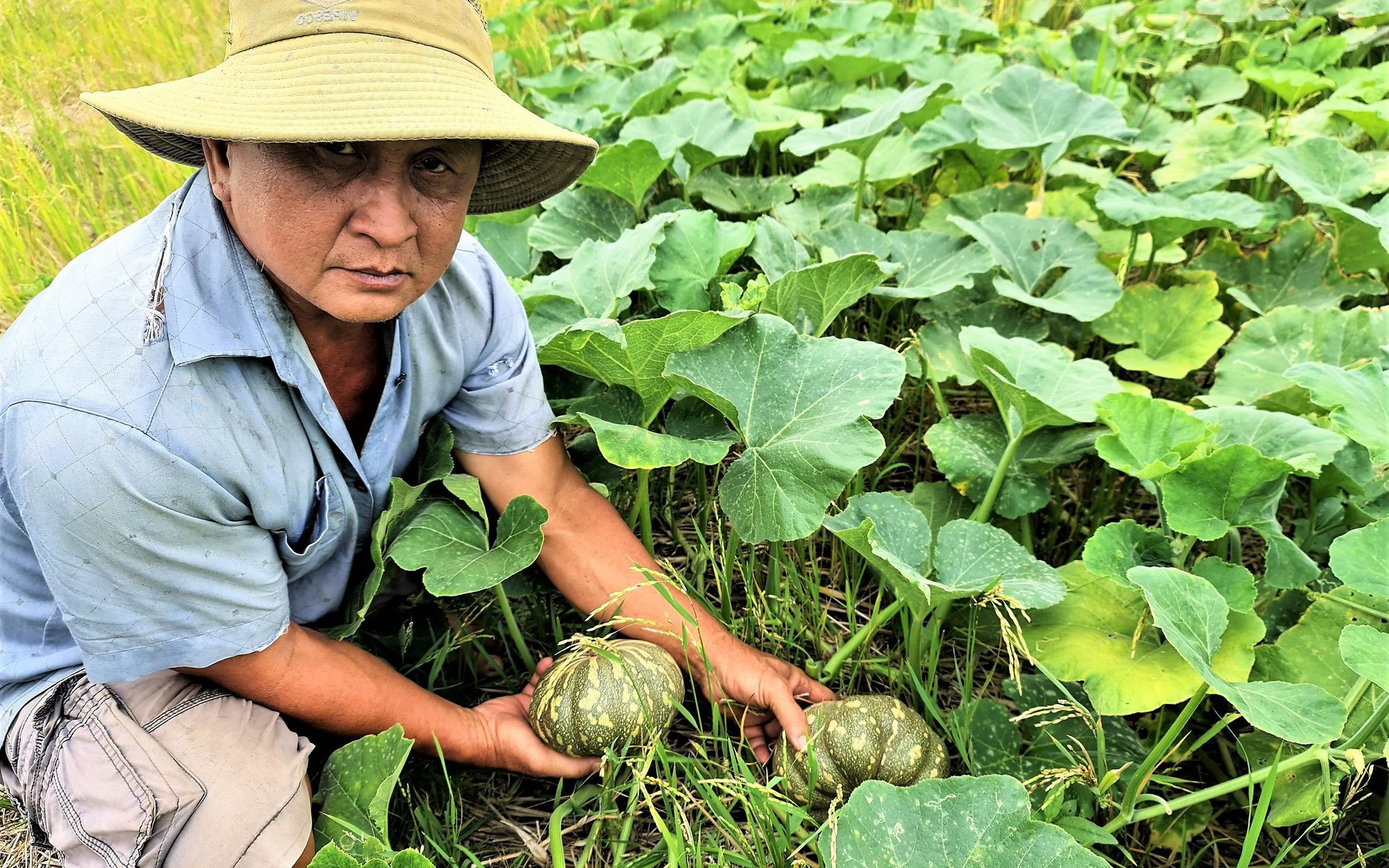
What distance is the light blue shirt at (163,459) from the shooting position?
1.39 metres

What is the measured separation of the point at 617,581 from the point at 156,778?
837 mm

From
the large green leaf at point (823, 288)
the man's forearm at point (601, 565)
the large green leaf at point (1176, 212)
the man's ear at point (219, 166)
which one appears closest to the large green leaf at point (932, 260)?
the large green leaf at point (823, 288)

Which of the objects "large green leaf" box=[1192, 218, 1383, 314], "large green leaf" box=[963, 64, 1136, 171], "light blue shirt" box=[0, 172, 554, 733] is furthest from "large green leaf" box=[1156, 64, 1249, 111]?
"light blue shirt" box=[0, 172, 554, 733]

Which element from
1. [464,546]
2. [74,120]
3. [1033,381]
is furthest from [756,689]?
[74,120]

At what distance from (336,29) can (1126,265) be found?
199 centimetres

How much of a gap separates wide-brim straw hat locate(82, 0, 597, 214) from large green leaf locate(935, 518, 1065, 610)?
38.0 inches

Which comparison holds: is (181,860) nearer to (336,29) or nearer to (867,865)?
(867,865)

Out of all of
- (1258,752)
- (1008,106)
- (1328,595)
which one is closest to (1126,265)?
(1008,106)

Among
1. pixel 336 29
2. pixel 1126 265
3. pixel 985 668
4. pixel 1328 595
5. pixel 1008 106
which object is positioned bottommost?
pixel 985 668

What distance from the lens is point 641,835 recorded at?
182cm

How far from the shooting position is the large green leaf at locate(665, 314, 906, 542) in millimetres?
1793

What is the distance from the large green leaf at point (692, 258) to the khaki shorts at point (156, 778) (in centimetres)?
124

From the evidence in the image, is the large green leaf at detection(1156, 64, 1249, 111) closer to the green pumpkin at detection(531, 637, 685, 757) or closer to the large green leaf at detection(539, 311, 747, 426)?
the large green leaf at detection(539, 311, 747, 426)

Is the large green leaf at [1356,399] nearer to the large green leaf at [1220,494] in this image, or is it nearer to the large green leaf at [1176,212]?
the large green leaf at [1220,494]
